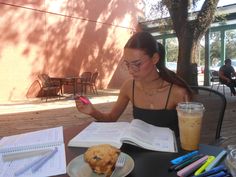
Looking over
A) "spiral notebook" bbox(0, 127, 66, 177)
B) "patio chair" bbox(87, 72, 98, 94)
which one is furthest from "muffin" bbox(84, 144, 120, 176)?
"patio chair" bbox(87, 72, 98, 94)

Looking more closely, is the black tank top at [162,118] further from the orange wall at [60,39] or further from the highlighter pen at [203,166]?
the orange wall at [60,39]

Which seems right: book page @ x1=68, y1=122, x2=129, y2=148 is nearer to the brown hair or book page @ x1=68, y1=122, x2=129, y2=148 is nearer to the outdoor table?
the outdoor table

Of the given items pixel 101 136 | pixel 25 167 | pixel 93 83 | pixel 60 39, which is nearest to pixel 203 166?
pixel 101 136

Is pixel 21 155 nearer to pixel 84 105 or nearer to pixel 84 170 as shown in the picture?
pixel 84 170

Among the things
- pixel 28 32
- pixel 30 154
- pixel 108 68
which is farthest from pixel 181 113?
pixel 108 68

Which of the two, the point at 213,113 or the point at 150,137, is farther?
the point at 213,113

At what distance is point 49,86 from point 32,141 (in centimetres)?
847

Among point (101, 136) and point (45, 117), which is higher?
point (101, 136)

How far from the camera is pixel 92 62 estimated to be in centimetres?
1194

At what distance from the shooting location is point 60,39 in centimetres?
1057

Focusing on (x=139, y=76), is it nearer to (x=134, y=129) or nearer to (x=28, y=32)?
(x=134, y=129)

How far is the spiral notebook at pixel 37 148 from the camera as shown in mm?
937

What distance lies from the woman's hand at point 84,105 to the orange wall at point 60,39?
314 inches

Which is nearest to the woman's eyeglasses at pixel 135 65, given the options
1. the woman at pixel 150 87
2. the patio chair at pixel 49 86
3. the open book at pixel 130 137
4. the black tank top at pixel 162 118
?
the woman at pixel 150 87
